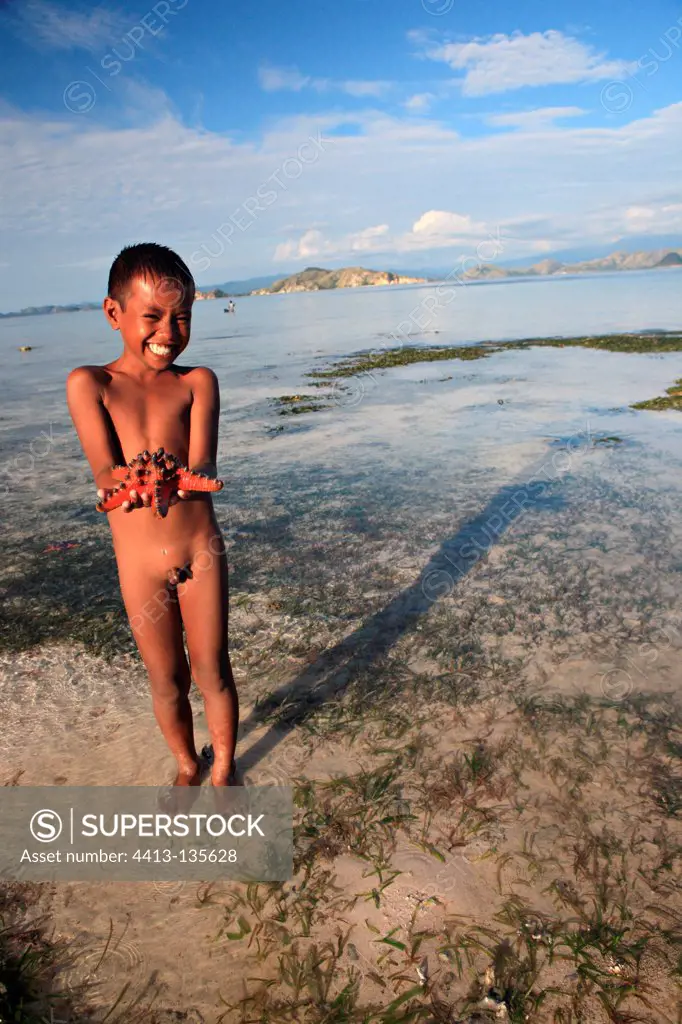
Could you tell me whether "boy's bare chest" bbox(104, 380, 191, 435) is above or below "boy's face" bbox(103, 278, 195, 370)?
below

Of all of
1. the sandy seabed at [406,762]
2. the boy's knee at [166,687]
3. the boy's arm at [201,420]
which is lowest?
the sandy seabed at [406,762]

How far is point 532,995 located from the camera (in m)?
2.35

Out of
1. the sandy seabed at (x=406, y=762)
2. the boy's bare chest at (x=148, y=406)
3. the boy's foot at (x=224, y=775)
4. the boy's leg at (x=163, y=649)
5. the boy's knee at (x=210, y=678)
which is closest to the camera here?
the sandy seabed at (x=406, y=762)

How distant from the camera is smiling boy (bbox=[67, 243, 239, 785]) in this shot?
8.98 ft

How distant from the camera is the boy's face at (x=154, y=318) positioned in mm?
2688

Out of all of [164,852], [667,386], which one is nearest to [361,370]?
[667,386]

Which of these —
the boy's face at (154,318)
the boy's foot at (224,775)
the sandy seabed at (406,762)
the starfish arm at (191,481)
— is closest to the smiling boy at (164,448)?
the boy's face at (154,318)

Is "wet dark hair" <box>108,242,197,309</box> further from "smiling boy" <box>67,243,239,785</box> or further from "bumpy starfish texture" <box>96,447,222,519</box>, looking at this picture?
"bumpy starfish texture" <box>96,447,222,519</box>

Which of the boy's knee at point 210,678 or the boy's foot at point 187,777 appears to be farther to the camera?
the boy's foot at point 187,777

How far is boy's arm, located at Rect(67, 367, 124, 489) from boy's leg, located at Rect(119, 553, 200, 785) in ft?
1.50

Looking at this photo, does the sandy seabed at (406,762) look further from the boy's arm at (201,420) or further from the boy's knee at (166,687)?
the boy's arm at (201,420)

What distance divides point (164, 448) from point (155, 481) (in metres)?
0.46

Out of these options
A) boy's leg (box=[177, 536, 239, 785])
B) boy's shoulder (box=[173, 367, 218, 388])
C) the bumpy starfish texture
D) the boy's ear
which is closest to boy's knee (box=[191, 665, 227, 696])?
boy's leg (box=[177, 536, 239, 785])

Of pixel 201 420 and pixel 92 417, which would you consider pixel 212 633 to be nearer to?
pixel 201 420
